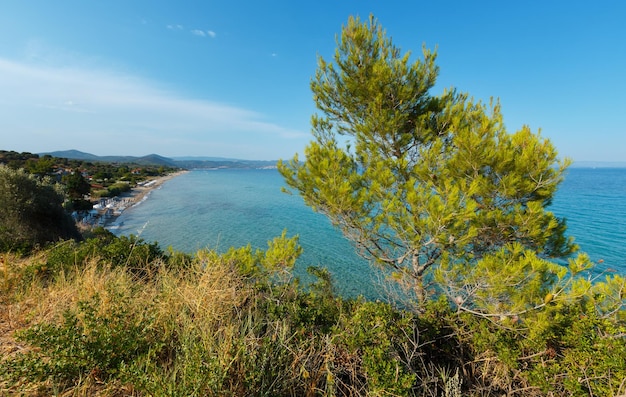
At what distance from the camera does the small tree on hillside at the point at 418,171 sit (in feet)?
12.6

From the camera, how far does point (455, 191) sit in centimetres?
356

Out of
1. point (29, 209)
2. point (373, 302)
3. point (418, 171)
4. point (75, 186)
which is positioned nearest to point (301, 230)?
point (29, 209)

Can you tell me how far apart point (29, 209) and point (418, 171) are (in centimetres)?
1538

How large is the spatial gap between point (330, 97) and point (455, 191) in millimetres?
3117

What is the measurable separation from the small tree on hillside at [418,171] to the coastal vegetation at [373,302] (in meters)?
0.03

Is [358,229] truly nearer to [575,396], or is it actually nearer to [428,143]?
[428,143]

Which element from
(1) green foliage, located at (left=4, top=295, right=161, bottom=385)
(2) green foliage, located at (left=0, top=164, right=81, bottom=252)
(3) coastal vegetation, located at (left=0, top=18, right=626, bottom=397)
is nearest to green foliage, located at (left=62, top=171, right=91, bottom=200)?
(2) green foliage, located at (left=0, top=164, right=81, bottom=252)

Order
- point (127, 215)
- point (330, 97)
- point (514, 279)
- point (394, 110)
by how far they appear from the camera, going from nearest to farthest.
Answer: point (514, 279)
point (394, 110)
point (330, 97)
point (127, 215)

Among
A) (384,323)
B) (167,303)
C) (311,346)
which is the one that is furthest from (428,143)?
(167,303)

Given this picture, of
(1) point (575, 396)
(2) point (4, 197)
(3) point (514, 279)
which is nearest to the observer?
(1) point (575, 396)

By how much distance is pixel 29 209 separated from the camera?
11156 mm

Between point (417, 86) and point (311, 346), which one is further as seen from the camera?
point (417, 86)

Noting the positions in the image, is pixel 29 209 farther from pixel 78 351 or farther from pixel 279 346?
pixel 279 346

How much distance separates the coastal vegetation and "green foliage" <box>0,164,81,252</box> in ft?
25.5
